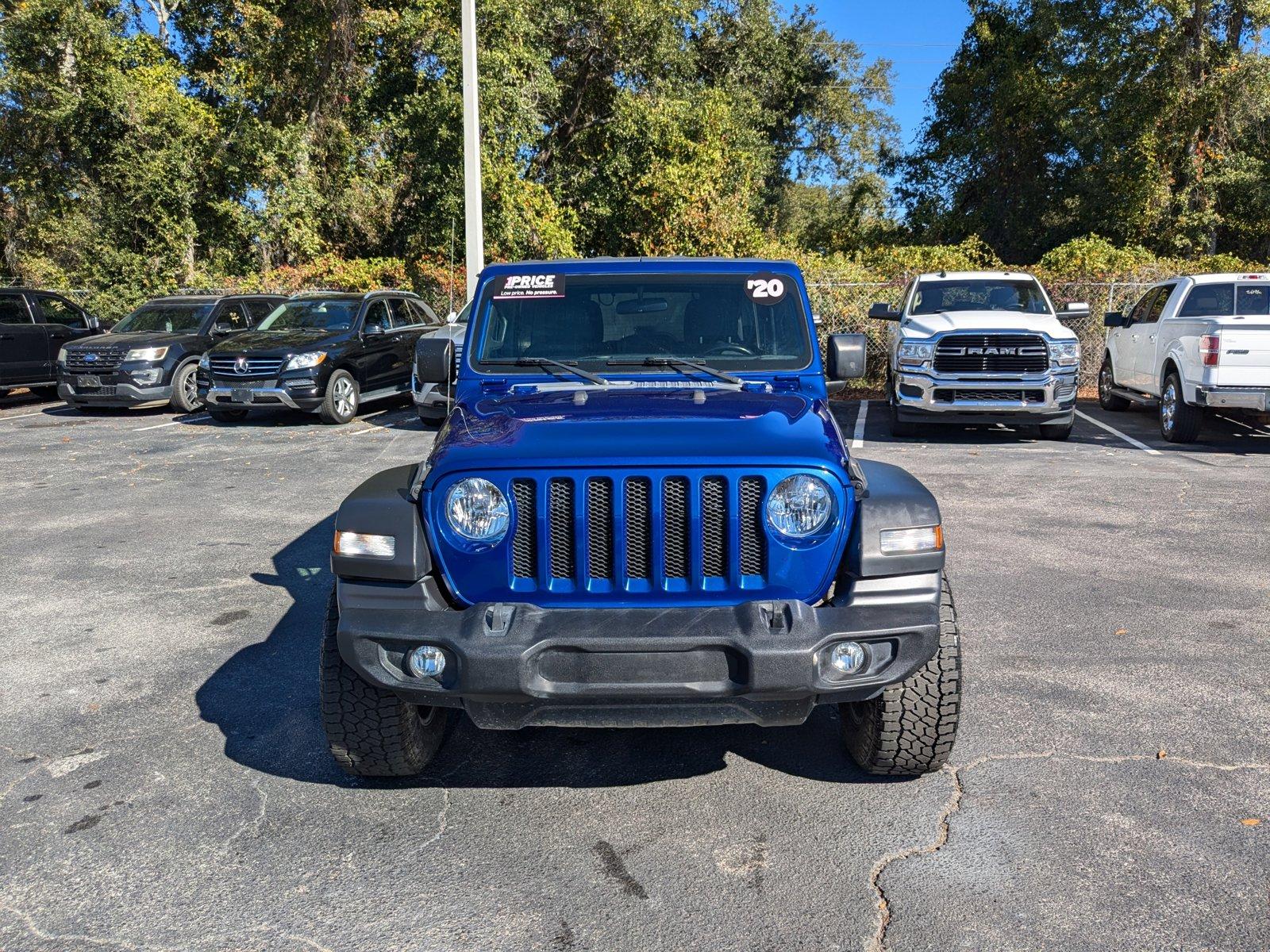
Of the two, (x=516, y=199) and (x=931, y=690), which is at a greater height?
(x=516, y=199)

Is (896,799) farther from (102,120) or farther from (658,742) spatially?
(102,120)

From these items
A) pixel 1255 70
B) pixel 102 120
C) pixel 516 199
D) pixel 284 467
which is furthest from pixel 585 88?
pixel 284 467

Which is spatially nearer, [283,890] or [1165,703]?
[283,890]

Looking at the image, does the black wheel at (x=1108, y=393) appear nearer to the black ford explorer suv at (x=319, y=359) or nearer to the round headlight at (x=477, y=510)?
the black ford explorer suv at (x=319, y=359)

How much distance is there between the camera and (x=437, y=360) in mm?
4895

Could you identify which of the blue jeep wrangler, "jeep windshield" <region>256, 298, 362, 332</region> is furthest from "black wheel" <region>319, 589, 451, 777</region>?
"jeep windshield" <region>256, 298, 362, 332</region>

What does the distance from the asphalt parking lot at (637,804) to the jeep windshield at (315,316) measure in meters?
8.34

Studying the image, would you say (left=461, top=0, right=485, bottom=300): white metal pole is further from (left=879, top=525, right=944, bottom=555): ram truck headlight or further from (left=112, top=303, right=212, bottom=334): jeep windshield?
(left=879, top=525, right=944, bottom=555): ram truck headlight

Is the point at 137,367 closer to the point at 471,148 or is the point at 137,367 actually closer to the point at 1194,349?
the point at 471,148

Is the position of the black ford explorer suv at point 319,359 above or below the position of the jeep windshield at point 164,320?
below

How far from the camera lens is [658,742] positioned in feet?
13.6

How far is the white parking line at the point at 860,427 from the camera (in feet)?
39.1

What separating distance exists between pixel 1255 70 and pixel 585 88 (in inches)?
607

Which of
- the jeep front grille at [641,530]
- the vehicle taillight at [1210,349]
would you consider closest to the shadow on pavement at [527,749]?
the jeep front grille at [641,530]
